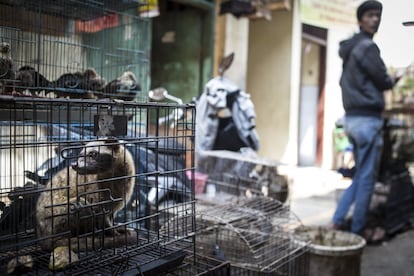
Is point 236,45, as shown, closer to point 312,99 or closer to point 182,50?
point 182,50

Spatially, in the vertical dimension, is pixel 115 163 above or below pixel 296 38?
below

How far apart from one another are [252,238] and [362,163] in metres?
1.81

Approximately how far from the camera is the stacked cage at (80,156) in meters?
1.70

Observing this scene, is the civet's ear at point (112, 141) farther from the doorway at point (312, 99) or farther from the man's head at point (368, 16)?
the doorway at point (312, 99)

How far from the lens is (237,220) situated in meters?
3.01

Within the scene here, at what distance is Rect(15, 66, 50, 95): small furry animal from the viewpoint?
7.79 feet

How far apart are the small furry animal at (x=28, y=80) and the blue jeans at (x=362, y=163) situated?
119 inches

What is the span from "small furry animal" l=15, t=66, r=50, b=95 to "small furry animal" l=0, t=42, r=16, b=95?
2.7 inches

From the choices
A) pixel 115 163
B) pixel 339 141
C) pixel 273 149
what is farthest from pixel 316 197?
pixel 115 163

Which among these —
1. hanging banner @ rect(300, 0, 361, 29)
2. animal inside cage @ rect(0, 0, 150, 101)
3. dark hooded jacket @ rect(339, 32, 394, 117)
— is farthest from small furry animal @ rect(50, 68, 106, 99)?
hanging banner @ rect(300, 0, 361, 29)

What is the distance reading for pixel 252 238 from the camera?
3072mm

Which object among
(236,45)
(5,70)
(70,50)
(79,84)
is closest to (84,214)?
(5,70)

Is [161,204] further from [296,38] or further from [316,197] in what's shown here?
[296,38]

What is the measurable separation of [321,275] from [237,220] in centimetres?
75
